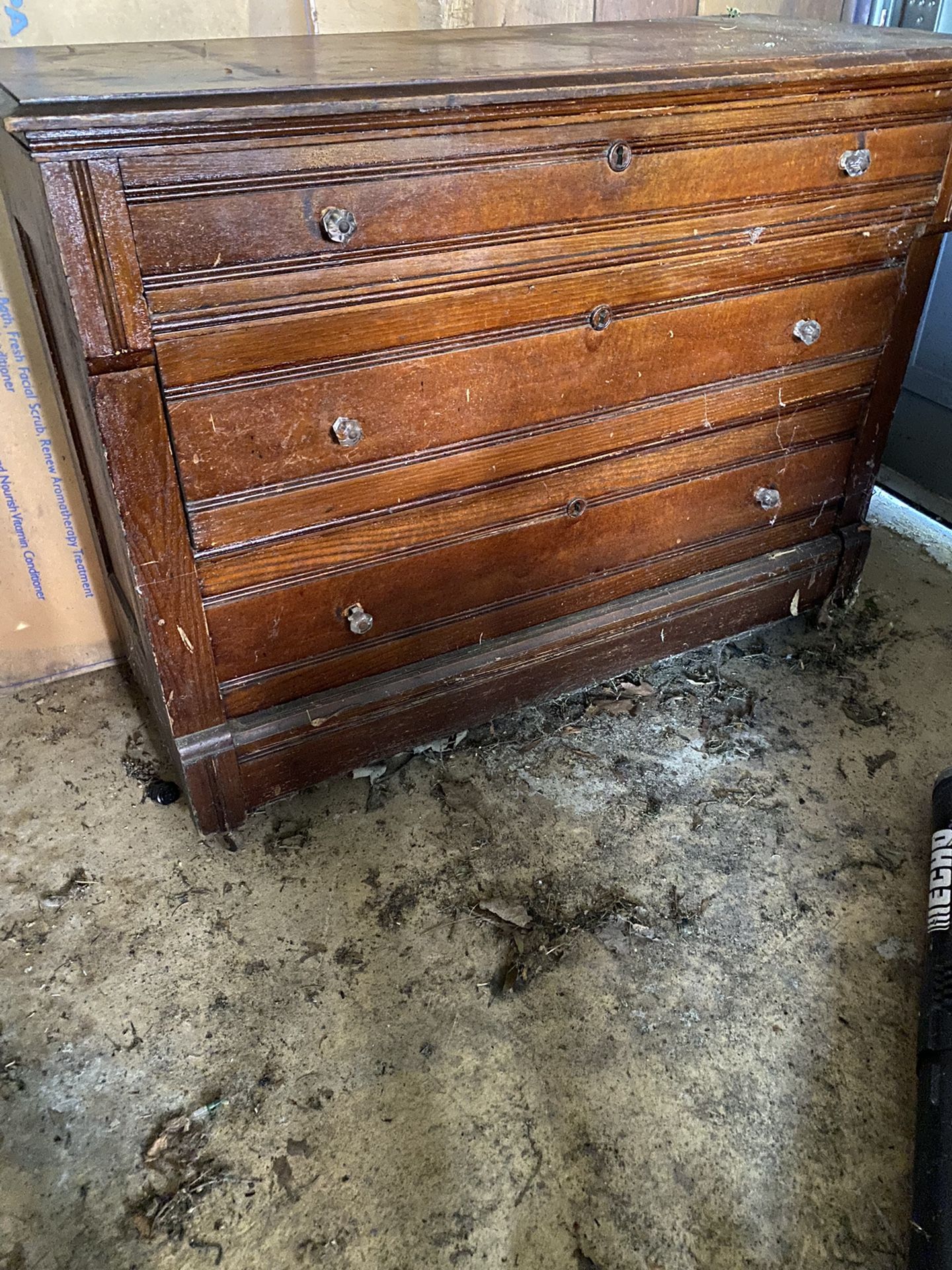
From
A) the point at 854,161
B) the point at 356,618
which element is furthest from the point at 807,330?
the point at 356,618

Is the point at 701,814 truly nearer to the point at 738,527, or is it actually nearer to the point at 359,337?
the point at 738,527

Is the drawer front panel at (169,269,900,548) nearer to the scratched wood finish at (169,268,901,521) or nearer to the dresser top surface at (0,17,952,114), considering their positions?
the scratched wood finish at (169,268,901,521)

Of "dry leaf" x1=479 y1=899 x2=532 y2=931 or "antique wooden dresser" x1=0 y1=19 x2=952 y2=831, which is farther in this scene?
"dry leaf" x1=479 y1=899 x2=532 y2=931

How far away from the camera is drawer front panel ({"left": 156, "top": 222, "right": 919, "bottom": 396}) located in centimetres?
139

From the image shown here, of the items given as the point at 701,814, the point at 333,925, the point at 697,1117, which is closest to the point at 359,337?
the point at 333,925

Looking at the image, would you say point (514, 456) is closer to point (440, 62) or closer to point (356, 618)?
point (356, 618)

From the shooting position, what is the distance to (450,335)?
1.56 m

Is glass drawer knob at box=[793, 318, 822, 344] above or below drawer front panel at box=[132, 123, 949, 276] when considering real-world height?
below

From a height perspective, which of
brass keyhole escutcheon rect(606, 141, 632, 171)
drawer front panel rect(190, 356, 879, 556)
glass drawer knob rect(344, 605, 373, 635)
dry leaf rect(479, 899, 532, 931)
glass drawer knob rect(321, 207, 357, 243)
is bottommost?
dry leaf rect(479, 899, 532, 931)

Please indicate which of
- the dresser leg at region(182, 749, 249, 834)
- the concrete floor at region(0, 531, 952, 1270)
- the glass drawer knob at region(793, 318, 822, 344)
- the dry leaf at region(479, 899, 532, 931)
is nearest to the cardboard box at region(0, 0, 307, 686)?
the concrete floor at region(0, 531, 952, 1270)

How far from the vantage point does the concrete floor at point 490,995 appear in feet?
4.33

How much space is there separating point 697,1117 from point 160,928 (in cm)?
99

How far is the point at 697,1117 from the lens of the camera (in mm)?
1434

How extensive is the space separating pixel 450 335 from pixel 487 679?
74cm
